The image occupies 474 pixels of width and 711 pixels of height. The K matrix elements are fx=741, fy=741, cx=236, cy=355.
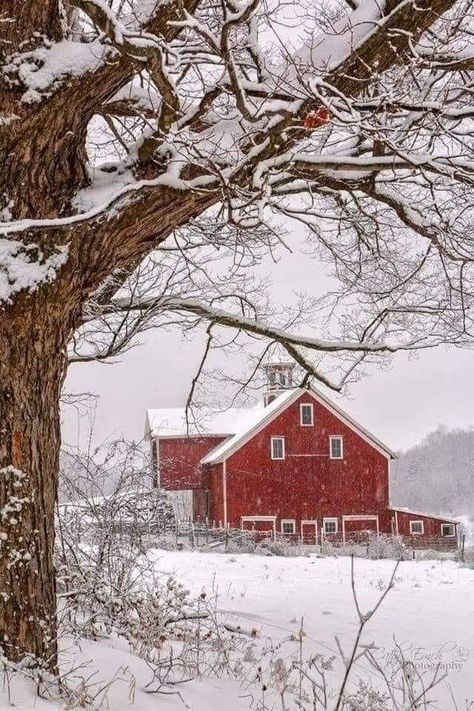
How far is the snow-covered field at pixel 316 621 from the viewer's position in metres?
4.42

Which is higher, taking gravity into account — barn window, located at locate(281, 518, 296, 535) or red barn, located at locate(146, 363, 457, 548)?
red barn, located at locate(146, 363, 457, 548)

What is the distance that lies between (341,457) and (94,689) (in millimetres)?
29999

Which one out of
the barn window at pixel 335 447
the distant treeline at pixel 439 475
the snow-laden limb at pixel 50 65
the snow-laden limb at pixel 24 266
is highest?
the snow-laden limb at pixel 50 65

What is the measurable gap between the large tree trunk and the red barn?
28296 mm

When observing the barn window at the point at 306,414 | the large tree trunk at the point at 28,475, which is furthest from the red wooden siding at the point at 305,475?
the large tree trunk at the point at 28,475

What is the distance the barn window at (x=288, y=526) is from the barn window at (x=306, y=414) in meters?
4.27

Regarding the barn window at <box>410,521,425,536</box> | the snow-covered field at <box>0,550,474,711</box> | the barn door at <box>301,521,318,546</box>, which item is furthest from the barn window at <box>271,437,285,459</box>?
the snow-covered field at <box>0,550,474,711</box>

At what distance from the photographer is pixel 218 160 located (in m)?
4.39

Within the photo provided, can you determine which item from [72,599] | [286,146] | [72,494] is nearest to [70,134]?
[286,146]

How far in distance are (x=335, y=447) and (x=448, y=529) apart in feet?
23.2

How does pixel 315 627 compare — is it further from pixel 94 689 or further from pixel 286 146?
pixel 286 146

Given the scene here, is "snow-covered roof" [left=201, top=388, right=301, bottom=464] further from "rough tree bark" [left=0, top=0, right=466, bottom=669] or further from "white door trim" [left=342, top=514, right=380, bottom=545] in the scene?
"rough tree bark" [left=0, top=0, right=466, bottom=669]

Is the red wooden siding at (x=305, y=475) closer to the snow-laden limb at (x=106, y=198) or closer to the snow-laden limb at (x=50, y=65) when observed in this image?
the snow-laden limb at (x=106, y=198)

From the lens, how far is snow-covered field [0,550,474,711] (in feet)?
14.5
